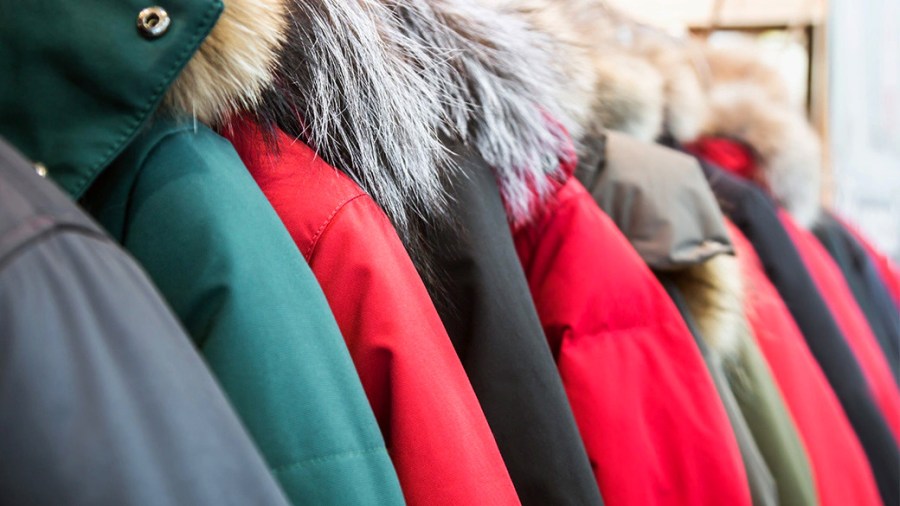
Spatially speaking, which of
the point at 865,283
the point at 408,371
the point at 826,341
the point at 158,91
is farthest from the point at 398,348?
the point at 865,283

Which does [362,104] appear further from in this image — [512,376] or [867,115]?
[867,115]

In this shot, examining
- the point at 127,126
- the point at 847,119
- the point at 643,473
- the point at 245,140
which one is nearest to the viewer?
the point at 127,126

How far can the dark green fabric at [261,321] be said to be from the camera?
0.50 metres

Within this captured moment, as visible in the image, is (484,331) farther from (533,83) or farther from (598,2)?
(598,2)

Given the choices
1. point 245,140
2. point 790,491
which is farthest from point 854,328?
point 245,140

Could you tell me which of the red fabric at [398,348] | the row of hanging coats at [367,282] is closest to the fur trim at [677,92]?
the row of hanging coats at [367,282]

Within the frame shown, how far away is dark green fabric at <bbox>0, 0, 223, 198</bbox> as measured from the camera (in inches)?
21.0

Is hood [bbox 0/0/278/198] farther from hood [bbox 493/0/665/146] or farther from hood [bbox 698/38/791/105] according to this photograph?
hood [bbox 698/38/791/105]

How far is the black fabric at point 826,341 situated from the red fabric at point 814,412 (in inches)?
3.0

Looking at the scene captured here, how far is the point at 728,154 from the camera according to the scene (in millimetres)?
1398

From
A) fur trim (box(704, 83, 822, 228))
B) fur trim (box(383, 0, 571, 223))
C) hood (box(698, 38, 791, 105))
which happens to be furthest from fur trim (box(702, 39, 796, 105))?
fur trim (box(383, 0, 571, 223))

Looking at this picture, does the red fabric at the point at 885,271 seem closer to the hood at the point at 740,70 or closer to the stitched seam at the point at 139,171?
the hood at the point at 740,70

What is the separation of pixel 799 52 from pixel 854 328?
0.87 metres

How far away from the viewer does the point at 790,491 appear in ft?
3.13
